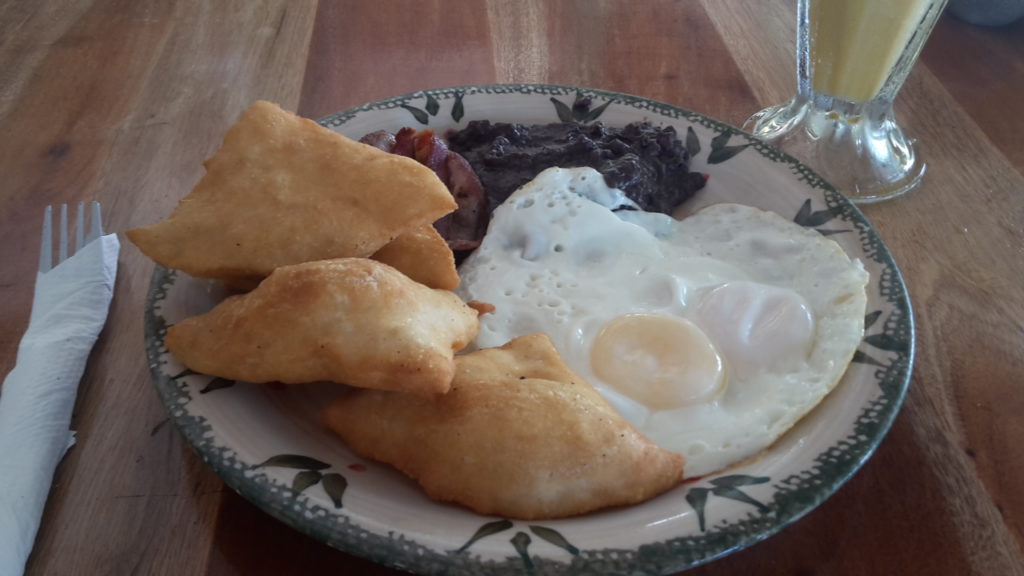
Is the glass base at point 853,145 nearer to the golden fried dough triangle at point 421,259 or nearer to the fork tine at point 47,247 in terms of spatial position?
the golden fried dough triangle at point 421,259

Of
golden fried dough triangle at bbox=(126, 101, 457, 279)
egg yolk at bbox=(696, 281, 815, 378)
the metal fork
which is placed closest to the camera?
golden fried dough triangle at bbox=(126, 101, 457, 279)

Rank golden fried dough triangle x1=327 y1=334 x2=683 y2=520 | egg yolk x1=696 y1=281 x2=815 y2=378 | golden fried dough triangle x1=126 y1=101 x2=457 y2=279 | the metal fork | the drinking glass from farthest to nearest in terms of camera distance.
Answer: the drinking glass → the metal fork → egg yolk x1=696 y1=281 x2=815 y2=378 → golden fried dough triangle x1=126 y1=101 x2=457 y2=279 → golden fried dough triangle x1=327 y1=334 x2=683 y2=520

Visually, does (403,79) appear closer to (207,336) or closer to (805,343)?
(207,336)

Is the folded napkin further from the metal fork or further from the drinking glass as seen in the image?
the drinking glass

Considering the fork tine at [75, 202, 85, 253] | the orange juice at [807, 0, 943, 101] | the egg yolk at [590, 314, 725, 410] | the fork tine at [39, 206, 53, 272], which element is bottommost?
the fork tine at [75, 202, 85, 253]

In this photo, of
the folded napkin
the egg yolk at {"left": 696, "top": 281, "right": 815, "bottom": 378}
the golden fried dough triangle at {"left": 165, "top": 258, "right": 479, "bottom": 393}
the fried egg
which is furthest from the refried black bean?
the folded napkin
